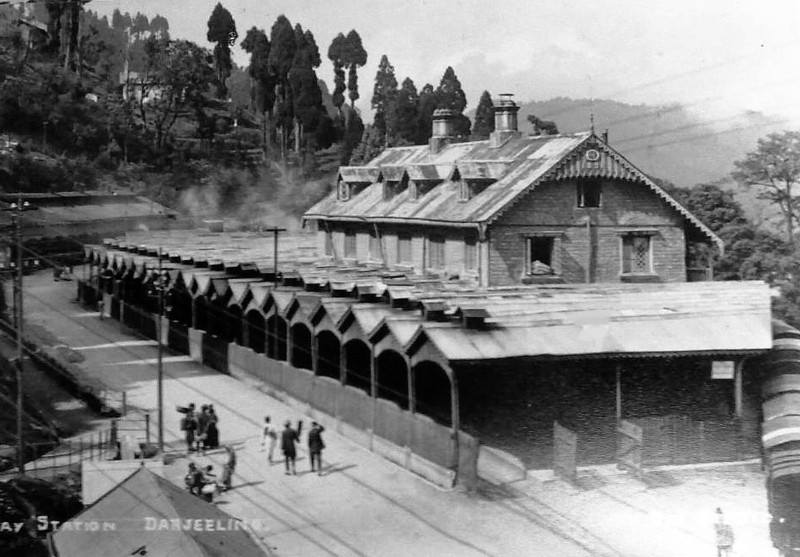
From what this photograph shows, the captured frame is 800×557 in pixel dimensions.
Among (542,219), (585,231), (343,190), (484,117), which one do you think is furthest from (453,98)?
(484,117)

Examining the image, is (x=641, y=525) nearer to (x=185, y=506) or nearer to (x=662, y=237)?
(x=185, y=506)

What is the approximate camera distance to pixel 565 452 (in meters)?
22.1

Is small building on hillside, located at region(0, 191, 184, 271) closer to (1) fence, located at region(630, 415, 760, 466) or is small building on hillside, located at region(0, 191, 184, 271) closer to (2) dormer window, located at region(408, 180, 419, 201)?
(2) dormer window, located at region(408, 180, 419, 201)

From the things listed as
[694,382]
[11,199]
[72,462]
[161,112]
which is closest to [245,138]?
[161,112]

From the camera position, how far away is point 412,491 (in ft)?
72.1

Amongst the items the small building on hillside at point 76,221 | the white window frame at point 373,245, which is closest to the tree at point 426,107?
the white window frame at point 373,245

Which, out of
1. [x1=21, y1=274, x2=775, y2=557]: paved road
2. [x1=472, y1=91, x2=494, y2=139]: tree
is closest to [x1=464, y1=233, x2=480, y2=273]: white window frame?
[x1=21, y1=274, x2=775, y2=557]: paved road

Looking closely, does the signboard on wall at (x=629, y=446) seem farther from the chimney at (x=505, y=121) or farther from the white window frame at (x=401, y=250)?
the chimney at (x=505, y=121)

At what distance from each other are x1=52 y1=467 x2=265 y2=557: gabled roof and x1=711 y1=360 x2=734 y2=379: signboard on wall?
38.6 ft

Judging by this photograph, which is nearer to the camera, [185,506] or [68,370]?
[185,506]

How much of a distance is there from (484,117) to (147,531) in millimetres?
44693

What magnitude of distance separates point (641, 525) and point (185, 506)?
893 cm

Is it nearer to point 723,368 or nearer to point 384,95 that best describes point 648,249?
point 723,368

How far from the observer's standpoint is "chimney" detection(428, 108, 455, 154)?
44.7 m
